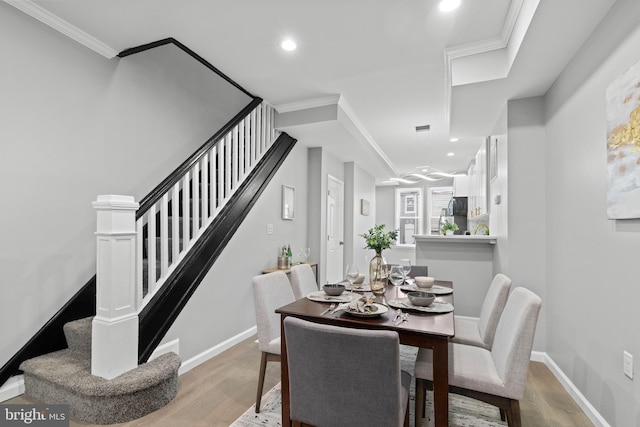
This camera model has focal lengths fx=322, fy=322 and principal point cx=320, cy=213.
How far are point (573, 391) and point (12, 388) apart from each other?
12.4 ft

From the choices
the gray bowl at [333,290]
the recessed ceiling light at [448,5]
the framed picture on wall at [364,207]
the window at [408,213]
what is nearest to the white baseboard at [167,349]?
the gray bowl at [333,290]

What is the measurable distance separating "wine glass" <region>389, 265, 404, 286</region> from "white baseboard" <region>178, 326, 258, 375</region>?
182cm

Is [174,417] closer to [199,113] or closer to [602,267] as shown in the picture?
[602,267]

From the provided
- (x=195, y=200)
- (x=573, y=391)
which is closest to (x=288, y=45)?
(x=195, y=200)

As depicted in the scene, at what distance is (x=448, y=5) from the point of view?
85.1 inches

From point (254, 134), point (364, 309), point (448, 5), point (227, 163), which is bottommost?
point (364, 309)

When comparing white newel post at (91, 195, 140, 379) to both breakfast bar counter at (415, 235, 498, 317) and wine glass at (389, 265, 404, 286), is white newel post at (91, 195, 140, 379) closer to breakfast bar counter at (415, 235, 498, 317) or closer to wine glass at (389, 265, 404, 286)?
wine glass at (389, 265, 404, 286)

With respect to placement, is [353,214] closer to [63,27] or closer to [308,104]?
[308,104]

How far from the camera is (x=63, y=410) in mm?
1930

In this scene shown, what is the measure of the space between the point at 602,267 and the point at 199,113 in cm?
408

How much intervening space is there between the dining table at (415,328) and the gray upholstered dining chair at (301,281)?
638 mm

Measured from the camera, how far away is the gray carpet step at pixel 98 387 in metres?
1.88

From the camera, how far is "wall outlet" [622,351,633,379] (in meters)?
1.63

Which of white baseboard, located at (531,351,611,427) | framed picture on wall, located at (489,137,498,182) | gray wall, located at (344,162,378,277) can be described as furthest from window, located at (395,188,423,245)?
white baseboard, located at (531,351,611,427)
